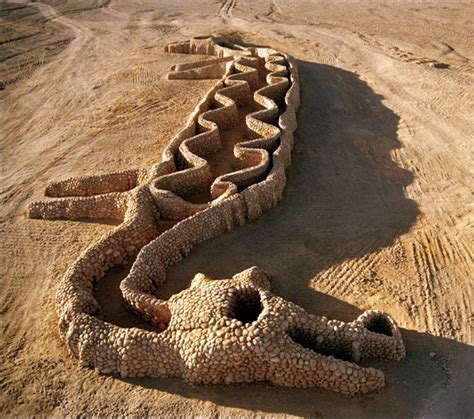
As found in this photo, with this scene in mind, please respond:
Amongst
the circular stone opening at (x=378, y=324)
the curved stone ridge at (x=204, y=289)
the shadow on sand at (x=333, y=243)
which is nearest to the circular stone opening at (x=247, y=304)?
the curved stone ridge at (x=204, y=289)

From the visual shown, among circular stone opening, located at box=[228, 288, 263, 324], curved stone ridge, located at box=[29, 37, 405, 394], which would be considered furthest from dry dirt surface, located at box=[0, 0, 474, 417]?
circular stone opening, located at box=[228, 288, 263, 324]

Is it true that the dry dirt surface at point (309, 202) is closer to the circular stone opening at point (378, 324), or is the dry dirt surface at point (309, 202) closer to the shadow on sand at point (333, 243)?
the shadow on sand at point (333, 243)

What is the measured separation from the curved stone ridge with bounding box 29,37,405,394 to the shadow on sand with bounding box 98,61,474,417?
237 millimetres

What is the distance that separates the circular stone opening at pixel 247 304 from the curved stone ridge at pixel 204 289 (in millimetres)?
17

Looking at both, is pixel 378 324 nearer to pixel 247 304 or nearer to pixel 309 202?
pixel 247 304

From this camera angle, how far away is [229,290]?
7344 mm

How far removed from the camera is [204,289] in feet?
24.6

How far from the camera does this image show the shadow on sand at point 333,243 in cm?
655

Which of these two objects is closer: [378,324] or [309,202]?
[378,324]

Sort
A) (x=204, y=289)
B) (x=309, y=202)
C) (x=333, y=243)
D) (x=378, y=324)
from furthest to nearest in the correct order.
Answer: (x=309, y=202), (x=333, y=243), (x=204, y=289), (x=378, y=324)

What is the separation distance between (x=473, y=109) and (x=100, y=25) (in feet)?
69.6

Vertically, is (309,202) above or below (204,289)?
below

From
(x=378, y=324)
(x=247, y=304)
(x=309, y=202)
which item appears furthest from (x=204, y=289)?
(x=309, y=202)

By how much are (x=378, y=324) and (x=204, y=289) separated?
2.87 metres
